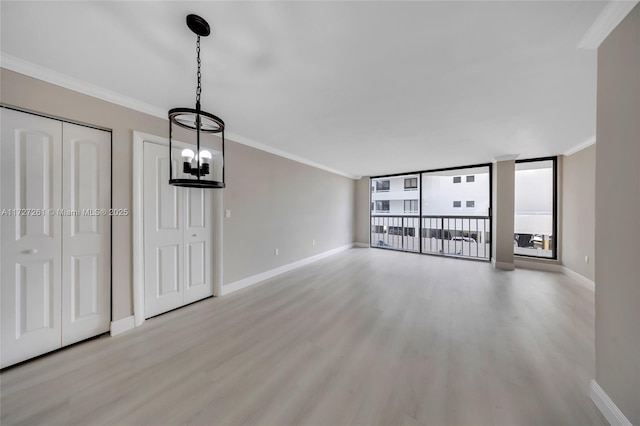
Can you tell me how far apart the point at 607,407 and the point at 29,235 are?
440cm

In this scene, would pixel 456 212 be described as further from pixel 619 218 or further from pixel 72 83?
pixel 72 83

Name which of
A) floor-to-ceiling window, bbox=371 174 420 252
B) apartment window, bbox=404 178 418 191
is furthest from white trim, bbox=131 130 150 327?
apartment window, bbox=404 178 418 191

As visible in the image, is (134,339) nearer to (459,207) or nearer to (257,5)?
(257,5)

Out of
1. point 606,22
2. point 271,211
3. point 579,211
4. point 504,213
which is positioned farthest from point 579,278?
point 271,211

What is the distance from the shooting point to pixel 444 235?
20.1ft

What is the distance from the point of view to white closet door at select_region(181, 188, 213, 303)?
287cm

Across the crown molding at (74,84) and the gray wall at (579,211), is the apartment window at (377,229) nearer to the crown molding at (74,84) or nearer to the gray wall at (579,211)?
the gray wall at (579,211)

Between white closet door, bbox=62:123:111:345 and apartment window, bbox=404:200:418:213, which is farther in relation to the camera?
apartment window, bbox=404:200:418:213

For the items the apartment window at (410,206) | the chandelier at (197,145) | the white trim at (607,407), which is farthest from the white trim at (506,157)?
the chandelier at (197,145)

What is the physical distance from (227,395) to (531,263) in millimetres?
6132

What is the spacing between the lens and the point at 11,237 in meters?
1.73

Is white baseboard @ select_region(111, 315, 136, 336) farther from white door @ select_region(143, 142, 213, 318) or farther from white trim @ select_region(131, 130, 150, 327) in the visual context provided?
white door @ select_region(143, 142, 213, 318)

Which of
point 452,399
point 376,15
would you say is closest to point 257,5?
point 376,15

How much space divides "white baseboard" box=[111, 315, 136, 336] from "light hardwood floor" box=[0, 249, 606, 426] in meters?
0.09
